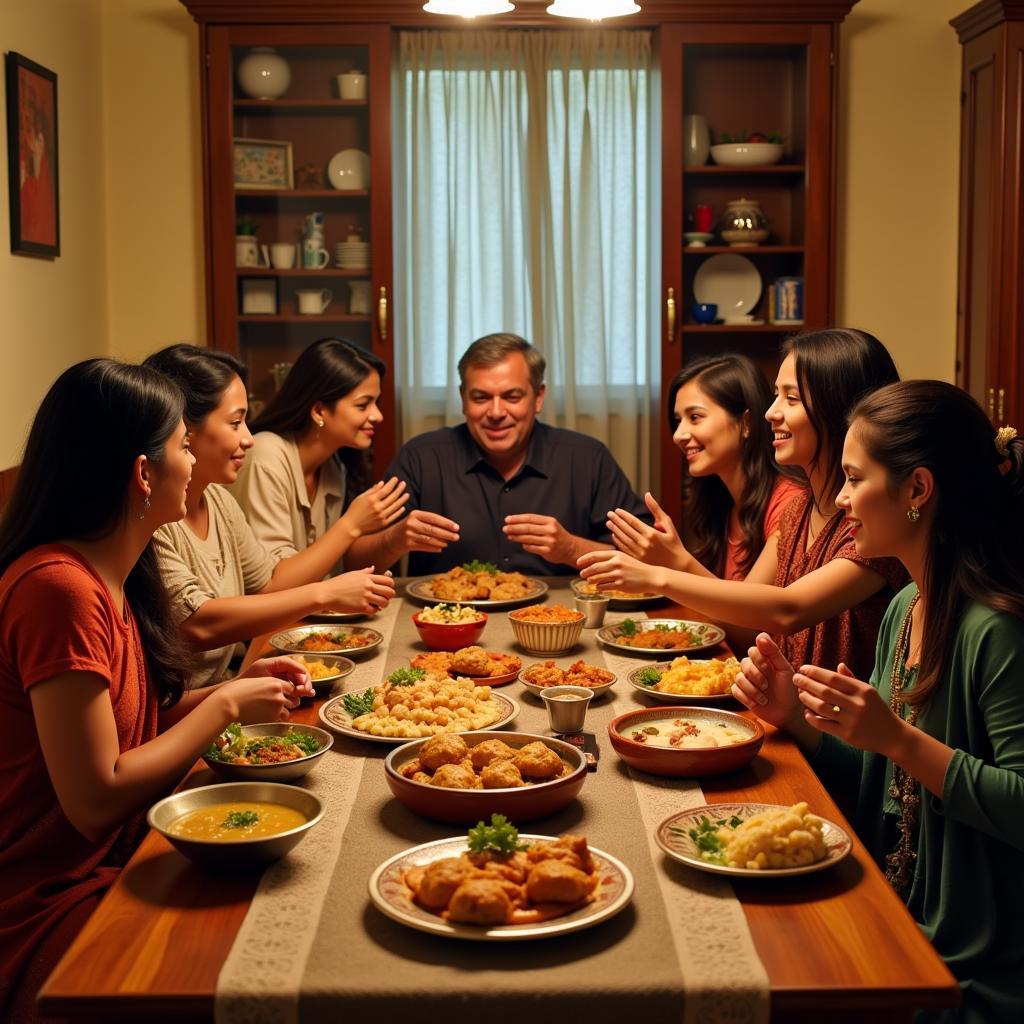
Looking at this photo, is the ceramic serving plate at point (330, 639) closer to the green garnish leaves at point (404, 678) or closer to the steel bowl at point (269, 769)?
the green garnish leaves at point (404, 678)

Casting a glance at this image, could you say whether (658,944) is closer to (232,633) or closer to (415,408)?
(232,633)

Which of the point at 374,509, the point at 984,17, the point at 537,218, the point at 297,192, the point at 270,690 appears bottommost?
the point at 270,690

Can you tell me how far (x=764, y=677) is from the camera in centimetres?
196

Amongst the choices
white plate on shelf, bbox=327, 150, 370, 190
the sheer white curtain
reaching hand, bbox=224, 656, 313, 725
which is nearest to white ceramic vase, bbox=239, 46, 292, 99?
white plate on shelf, bbox=327, 150, 370, 190

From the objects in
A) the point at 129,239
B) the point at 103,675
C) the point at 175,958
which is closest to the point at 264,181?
the point at 129,239

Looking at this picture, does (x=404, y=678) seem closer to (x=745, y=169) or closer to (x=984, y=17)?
A: (x=745, y=169)

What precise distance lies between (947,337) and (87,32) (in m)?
3.47

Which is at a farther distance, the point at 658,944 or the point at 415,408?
the point at 415,408

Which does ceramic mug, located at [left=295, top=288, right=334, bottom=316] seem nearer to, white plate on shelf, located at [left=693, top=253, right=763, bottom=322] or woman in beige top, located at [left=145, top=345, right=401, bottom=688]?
white plate on shelf, located at [left=693, top=253, right=763, bottom=322]

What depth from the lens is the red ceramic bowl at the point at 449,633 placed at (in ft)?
8.23

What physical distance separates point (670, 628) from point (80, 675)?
1.35m

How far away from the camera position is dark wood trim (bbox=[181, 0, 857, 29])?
449 centimetres

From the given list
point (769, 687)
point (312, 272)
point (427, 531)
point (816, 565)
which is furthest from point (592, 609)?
point (312, 272)

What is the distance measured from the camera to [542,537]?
3.23 metres
